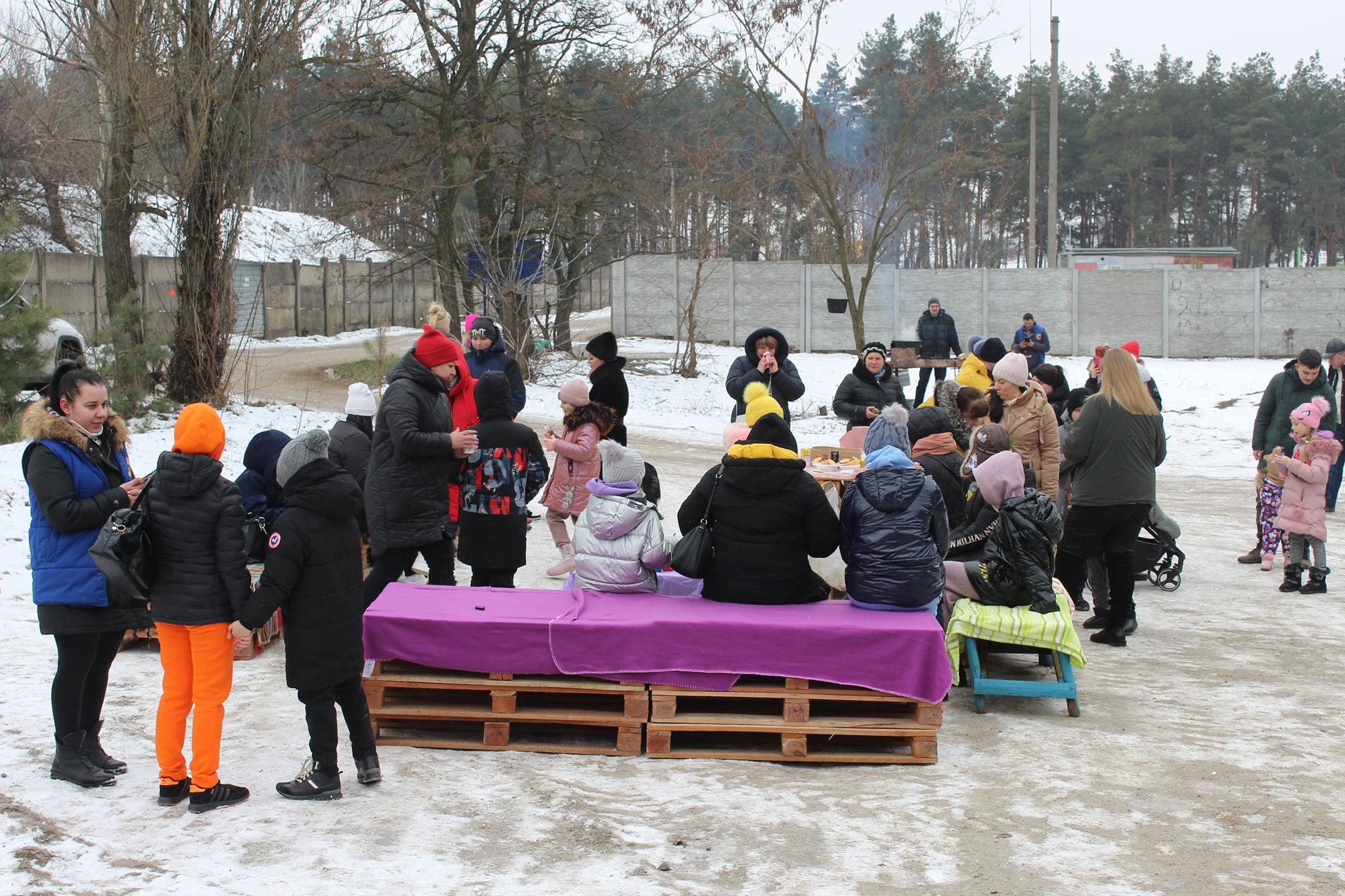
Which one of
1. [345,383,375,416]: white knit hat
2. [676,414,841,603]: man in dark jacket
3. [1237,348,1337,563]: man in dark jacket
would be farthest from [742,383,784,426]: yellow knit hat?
[1237,348,1337,563]: man in dark jacket

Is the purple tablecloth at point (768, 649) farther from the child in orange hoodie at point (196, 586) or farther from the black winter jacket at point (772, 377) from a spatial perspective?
the black winter jacket at point (772, 377)

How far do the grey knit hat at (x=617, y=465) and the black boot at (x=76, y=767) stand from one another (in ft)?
9.81

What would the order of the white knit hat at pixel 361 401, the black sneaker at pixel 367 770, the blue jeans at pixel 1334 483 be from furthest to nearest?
the blue jeans at pixel 1334 483
the white knit hat at pixel 361 401
the black sneaker at pixel 367 770

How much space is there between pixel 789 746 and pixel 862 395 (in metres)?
5.03

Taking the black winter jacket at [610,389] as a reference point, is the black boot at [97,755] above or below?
below

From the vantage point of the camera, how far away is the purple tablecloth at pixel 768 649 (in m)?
5.45

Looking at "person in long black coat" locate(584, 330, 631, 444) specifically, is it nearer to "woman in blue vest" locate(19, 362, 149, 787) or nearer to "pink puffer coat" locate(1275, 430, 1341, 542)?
"woman in blue vest" locate(19, 362, 149, 787)

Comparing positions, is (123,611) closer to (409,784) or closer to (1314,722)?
(409,784)

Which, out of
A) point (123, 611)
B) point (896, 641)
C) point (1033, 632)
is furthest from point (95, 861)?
point (1033, 632)

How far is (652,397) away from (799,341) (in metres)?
7.36

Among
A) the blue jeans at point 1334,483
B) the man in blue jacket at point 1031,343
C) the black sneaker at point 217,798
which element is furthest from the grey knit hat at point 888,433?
the man in blue jacket at point 1031,343

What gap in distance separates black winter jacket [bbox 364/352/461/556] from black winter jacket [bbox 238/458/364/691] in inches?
73.3

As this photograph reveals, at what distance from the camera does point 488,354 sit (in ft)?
30.2

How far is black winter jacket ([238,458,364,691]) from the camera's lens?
4.71 metres
